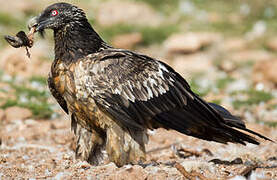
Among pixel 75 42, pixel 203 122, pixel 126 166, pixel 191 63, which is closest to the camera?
pixel 126 166

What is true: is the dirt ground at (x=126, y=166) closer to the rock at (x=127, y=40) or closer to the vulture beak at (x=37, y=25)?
the vulture beak at (x=37, y=25)

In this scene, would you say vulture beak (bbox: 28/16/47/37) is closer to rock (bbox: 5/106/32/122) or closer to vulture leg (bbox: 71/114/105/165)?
vulture leg (bbox: 71/114/105/165)

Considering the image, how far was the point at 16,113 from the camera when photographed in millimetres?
8812

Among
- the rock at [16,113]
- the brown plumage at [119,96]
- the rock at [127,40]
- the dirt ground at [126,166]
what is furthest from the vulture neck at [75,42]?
the rock at [127,40]

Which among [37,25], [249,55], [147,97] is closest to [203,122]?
[147,97]

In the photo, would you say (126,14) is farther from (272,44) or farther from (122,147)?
(122,147)

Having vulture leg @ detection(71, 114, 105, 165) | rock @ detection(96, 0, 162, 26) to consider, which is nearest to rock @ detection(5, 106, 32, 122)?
vulture leg @ detection(71, 114, 105, 165)

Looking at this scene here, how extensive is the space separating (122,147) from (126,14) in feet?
48.5

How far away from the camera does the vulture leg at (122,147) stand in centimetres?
556

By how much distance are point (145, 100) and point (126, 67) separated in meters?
0.41

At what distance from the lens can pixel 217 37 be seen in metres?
17.5

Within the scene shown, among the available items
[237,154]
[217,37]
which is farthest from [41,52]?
[237,154]

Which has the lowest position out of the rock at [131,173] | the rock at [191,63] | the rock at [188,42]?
the rock at [131,173]

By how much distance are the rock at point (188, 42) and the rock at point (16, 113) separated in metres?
8.32
